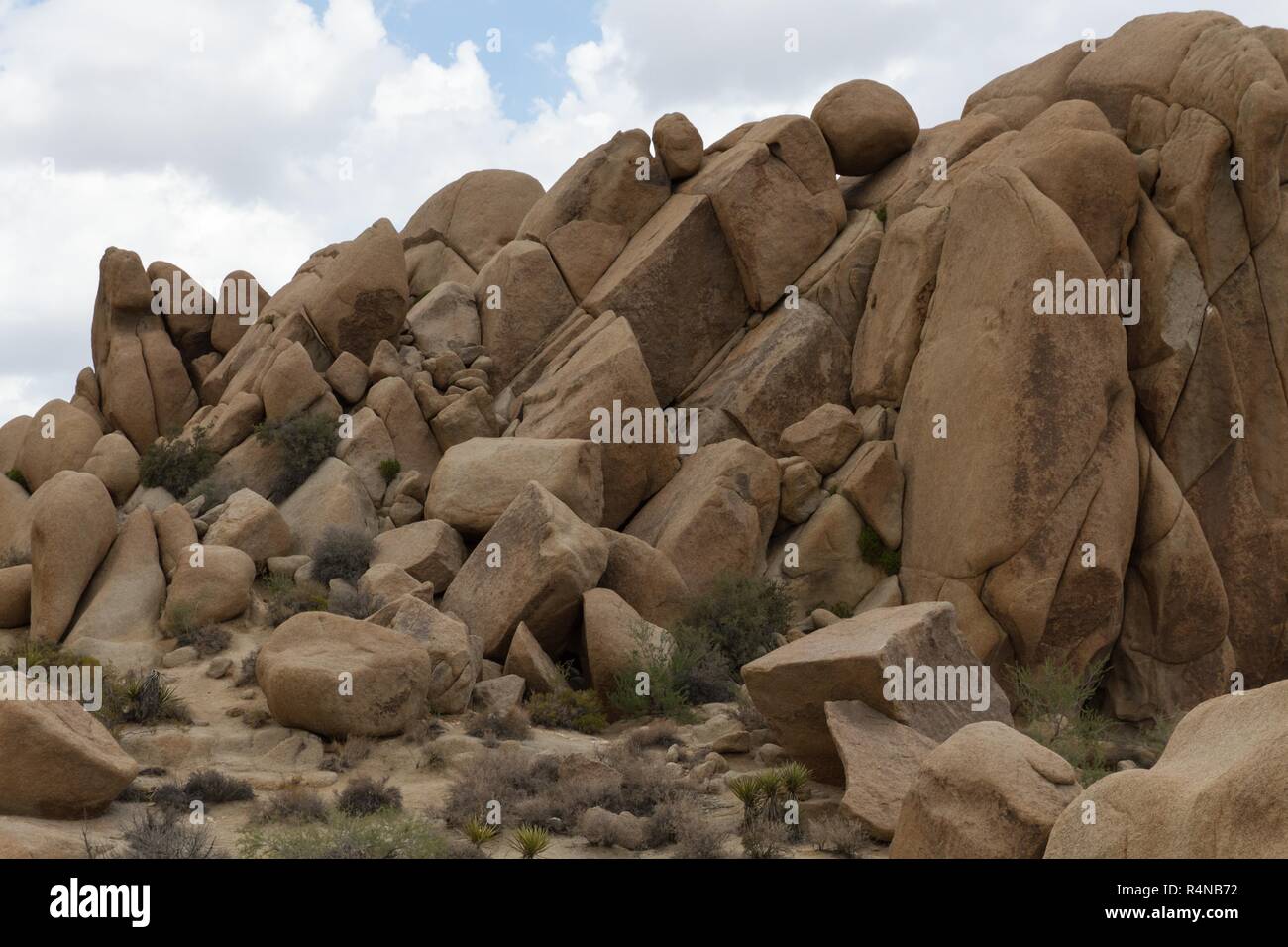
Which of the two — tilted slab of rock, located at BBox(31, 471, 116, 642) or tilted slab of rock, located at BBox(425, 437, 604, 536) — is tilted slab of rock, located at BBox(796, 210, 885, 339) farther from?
tilted slab of rock, located at BBox(31, 471, 116, 642)

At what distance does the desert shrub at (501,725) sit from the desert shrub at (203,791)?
3.52 meters

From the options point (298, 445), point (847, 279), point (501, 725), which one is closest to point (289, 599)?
point (298, 445)

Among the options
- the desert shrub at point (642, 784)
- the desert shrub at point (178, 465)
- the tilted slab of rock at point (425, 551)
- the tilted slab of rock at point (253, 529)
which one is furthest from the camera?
the desert shrub at point (178, 465)

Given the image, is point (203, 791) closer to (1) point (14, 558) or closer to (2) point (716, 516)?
(2) point (716, 516)

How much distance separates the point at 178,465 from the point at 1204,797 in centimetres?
2224

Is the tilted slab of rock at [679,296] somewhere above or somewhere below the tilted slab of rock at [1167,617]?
above

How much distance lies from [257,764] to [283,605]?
591 centimetres

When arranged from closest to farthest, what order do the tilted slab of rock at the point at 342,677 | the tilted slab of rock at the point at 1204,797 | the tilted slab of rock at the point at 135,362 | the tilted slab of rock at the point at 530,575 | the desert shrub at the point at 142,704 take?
the tilted slab of rock at the point at 1204,797
the tilted slab of rock at the point at 342,677
the desert shrub at the point at 142,704
the tilted slab of rock at the point at 530,575
the tilted slab of rock at the point at 135,362

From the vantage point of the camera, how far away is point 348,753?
14594mm

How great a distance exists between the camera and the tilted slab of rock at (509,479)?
71.9ft

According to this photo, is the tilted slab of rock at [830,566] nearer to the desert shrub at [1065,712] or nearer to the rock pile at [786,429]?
the rock pile at [786,429]

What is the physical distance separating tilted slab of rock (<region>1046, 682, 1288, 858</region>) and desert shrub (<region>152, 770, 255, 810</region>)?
8728 mm

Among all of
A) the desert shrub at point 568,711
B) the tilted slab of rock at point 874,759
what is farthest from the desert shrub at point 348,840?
the desert shrub at point 568,711

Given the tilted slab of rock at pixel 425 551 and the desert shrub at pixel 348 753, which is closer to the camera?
the desert shrub at pixel 348 753
